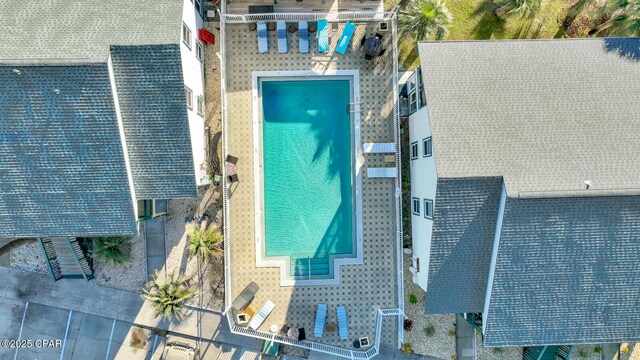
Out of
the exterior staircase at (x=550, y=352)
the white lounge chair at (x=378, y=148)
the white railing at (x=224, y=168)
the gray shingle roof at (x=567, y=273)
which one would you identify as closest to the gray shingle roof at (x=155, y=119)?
the white railing at (x=224, y=168)

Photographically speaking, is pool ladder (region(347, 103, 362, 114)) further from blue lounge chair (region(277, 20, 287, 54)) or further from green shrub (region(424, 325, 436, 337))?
green shrub (region(424, 325, 436, 337))

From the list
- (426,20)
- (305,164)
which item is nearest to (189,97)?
(305,164)

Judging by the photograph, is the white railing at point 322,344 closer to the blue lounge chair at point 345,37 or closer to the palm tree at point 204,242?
the palm tree at point 204,242

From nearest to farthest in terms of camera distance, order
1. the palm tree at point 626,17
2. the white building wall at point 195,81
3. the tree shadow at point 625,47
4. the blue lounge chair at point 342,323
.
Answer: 1. the white building wall at point 195,81
2. the tree shadow at point 625,47
3. the palm tree at point 626,17
4. the blue lounge chair at point 342,323

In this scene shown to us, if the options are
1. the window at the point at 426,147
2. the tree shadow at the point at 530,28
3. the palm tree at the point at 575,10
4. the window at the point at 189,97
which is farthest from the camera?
the tree shadow at the point at 530,28

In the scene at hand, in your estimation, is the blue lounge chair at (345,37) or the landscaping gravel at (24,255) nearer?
the blue lounge chair at (345,37)

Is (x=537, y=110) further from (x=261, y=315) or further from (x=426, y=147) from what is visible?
(x=261, y=315)

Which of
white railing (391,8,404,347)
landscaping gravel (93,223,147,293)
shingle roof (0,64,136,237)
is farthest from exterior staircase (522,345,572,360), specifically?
landscaping gravel (93,223,147,293)
